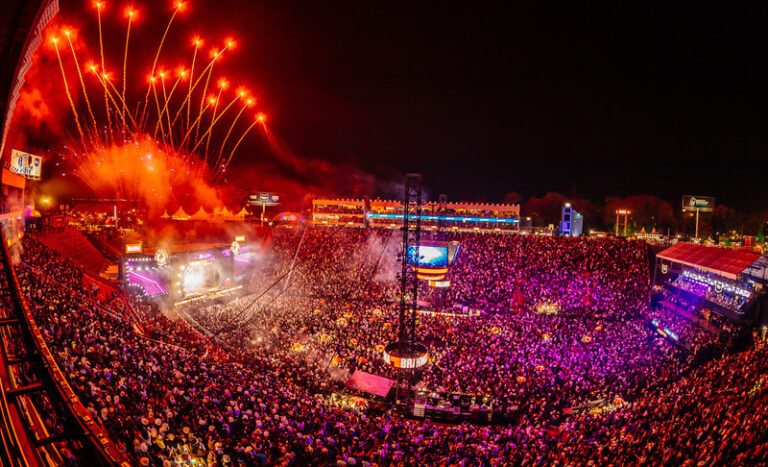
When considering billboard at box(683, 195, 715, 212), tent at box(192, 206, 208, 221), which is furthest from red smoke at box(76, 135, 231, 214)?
billboard at box(683, 195, 715, 212)

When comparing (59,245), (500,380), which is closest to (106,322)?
(59,245)

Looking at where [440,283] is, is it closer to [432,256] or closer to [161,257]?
[432,256]

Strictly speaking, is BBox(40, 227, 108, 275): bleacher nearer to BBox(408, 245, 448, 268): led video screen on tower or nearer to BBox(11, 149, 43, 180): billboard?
BBox(11, 149, 43, 180): billboard

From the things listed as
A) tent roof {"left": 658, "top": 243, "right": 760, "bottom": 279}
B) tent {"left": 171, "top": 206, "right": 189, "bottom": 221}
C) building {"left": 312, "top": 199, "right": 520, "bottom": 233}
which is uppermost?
building {"left": 312, "top": 199, "right": 520, "bottom": 233}

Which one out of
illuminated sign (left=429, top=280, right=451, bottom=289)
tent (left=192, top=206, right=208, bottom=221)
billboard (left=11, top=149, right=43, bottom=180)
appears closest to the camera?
billboard (left=11, top=149, right=43, bottom=180)

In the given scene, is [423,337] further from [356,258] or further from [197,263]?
[197,263]

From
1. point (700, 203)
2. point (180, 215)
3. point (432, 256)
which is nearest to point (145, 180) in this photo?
point (180, 215)
